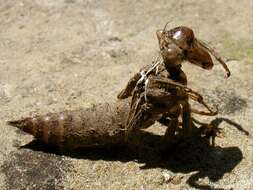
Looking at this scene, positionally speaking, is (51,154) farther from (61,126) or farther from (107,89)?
(107,89)

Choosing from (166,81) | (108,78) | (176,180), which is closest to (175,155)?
(176,180)

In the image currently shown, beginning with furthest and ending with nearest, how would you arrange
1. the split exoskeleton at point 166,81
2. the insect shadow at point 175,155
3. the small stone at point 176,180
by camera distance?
the insect shadow at point 175,155 → the small stone at point 176,180 → the split exoskeleton at point 166,81

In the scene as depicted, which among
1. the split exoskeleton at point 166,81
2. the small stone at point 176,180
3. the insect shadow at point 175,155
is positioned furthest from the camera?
the insect shadow at point 175,155

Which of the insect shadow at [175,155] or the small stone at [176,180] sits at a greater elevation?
the insect shadow at [175,155]

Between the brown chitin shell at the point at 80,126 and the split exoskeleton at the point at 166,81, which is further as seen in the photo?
the brown chitin shell at the point at 80,126

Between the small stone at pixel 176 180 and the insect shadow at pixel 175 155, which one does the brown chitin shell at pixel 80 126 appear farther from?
the small stone at pixel 176 180

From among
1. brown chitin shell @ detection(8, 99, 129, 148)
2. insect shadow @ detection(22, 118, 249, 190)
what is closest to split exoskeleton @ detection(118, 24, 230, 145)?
brown chitin shell @ detection(8, 99, 129, 148)

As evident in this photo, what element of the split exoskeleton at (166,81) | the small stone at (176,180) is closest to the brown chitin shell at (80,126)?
the split exoskeleton at (166,81)

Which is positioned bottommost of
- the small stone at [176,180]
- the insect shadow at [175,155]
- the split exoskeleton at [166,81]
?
the small stone at [176,180]
